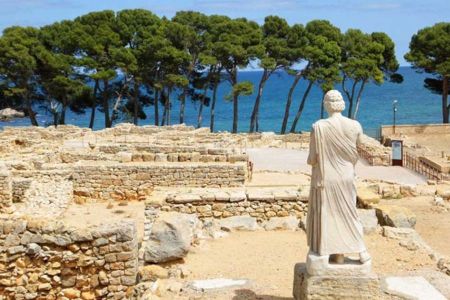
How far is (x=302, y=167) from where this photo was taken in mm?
24891

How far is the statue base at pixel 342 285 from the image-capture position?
21.0 ft

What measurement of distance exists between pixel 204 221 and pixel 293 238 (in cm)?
189

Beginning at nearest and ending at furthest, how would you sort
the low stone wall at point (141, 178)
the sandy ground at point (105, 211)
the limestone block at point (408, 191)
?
1. the sandy ground at point (105, 211)
2. the low stone wall at point (141, 178)
3. the limestone block at point (408, 191)

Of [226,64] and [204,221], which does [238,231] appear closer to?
[204,221]

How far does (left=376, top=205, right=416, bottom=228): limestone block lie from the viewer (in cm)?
1129

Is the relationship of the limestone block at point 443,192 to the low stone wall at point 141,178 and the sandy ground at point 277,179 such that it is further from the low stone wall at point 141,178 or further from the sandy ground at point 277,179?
the low stone wall at point 141,178

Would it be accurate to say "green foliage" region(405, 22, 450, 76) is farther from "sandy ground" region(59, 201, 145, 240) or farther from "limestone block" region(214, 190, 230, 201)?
"limestone block" region(214, 190, 230, 201)

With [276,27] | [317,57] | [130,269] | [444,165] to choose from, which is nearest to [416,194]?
[444,165]

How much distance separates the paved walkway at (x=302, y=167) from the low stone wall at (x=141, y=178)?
6409 millimetres

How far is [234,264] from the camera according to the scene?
9.19m

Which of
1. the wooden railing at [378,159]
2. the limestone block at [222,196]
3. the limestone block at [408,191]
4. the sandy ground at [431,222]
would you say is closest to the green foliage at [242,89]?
the wooden railing at [378,159]

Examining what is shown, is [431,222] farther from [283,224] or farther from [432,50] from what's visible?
[432,50]

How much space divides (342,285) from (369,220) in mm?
4929

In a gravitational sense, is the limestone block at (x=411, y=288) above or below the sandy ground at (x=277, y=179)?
below
